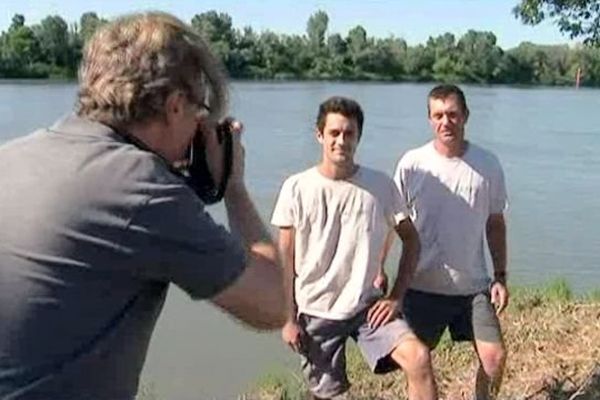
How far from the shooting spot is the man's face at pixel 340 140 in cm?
435

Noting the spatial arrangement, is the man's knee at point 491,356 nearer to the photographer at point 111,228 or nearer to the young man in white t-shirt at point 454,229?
the young man in white t-shirt at point 454,229

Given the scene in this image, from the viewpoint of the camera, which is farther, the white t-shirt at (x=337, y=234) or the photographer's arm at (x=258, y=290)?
the white t-shirt at (x=337, y=234)

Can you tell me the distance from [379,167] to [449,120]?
14059 mm

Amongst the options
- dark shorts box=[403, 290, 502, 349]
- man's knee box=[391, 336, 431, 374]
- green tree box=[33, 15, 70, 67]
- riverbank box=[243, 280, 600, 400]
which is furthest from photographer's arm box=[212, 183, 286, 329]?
green tree box=[33, 15, 70, 67]

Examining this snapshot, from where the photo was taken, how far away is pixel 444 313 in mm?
4848

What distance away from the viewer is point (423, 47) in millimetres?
61125

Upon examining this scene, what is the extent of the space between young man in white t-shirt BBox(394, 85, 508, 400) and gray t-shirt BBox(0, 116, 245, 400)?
10.2 ft

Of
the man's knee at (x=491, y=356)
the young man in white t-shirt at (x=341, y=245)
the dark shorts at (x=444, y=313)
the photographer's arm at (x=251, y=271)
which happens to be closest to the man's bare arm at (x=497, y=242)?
the dark shorts at (x=444, y=313)

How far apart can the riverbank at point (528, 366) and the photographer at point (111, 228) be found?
3.80 meters

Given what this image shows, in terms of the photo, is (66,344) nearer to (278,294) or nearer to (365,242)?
(278,294)

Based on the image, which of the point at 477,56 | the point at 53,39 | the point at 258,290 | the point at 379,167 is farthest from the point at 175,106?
the point at 477,56

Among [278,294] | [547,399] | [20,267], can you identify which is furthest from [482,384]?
[20,267]

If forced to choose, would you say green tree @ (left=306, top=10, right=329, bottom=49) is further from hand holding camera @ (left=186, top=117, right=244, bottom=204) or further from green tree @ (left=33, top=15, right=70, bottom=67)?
hand holding camera @ (left=186, top=117, right=244, bottom=204)

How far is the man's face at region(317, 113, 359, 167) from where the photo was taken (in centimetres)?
435
